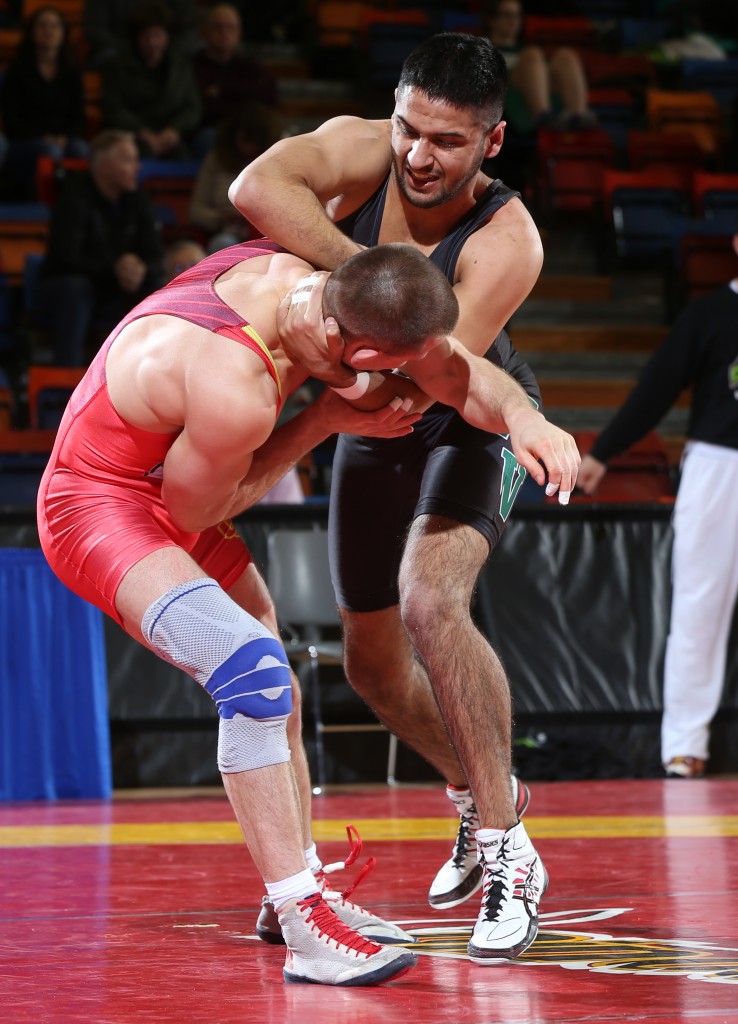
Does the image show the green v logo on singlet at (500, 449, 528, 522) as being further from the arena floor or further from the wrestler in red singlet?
the arena floor

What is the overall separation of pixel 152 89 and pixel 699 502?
17.7ft

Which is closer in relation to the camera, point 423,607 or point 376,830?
point 423,607

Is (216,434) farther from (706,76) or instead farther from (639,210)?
(706,76)

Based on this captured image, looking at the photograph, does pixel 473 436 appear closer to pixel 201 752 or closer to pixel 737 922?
pixel 737 922

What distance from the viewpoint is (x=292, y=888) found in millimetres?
2453

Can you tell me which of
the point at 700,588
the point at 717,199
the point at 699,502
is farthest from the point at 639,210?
the point at 700,588

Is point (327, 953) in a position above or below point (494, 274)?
below

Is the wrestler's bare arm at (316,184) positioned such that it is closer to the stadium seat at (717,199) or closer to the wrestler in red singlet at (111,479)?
the wrestler in red singlet at (111,479)

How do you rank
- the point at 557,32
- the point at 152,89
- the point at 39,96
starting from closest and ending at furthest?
the point at 39,96 → the point at 152,89 → the point at 557,32

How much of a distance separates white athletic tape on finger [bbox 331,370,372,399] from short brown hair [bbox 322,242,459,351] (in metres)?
0.15

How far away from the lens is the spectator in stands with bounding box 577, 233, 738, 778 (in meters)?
5.73

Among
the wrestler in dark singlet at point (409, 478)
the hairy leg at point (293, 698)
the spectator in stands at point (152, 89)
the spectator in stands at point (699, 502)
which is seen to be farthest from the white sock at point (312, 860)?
the spectator in stands at point (152, 89)

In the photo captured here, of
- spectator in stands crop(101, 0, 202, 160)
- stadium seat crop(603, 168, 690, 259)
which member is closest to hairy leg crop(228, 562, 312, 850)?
spectator in stands crop(101, 0, 202, 160)

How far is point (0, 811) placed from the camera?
17.0 feet
